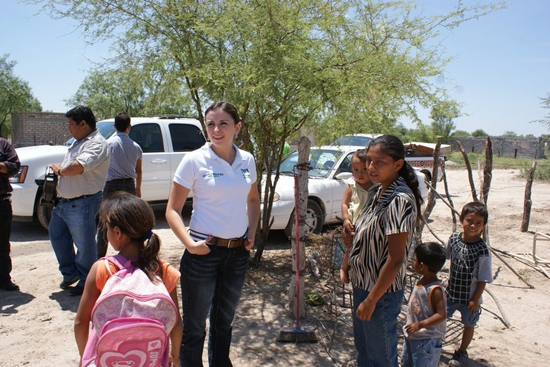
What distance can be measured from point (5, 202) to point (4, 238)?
15.6 inches

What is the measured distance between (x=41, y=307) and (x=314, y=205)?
450 centimetres

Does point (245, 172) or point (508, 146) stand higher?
point (508, 146)

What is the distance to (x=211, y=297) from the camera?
2.95 meters

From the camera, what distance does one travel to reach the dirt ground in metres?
3.80

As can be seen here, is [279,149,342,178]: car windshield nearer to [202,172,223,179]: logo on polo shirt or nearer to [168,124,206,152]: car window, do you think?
[168,124,206,152]: car window

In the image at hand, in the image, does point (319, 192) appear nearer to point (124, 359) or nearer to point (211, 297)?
point (211, 297)

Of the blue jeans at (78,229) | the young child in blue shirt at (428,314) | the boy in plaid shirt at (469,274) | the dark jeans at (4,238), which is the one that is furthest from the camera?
the dark jeans at (4,238)

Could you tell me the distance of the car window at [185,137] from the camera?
30.7 feet

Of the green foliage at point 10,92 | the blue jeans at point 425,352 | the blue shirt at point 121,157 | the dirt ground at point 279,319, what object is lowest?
the dirt ground at point 279,319

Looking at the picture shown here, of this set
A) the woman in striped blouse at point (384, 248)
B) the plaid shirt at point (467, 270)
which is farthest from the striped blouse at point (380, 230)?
the plaid shirt at point (467, 270)

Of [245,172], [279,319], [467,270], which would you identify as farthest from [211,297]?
[467,270]

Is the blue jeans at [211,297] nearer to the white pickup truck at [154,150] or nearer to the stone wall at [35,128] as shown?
the white pickup truck at [154,150]

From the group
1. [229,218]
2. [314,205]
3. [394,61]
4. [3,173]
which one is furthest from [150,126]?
[229,218]

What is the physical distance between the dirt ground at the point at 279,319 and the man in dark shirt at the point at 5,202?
0.15 m
